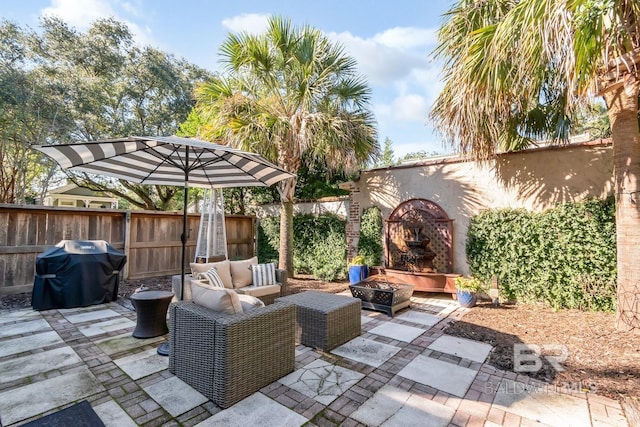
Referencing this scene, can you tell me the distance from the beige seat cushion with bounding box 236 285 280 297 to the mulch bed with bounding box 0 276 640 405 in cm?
284

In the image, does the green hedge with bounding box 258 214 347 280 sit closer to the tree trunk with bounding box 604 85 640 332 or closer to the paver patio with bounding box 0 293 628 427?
the paver patio with bounding box 0 293 628 427

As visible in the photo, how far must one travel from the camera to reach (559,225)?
531 cm

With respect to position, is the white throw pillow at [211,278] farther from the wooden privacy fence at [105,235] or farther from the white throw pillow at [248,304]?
the wooden privacy fence at [105,235]

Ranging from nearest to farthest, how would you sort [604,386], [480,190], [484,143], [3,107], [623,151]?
1. [604,386]
2. [623,151]
3. [484,143]
4. [480,190]
5. [3,107]

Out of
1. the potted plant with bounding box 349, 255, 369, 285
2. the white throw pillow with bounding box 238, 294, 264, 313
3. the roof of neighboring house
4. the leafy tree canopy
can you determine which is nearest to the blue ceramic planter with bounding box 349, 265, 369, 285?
the potted plant with bounding box 349, 255, 369, 285

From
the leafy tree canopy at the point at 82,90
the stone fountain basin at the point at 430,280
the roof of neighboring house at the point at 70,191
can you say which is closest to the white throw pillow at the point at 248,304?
the stone fountain basin at the point at 430,280

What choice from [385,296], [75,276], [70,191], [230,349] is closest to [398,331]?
[385,296]

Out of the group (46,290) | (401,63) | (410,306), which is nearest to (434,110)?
(410,306)

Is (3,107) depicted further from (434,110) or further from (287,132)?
(434,110)

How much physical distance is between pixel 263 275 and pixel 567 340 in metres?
4.53

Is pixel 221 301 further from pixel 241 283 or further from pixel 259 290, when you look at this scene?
pixel 241 283

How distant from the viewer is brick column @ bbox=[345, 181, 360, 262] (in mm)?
7879

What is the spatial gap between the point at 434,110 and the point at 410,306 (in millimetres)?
3679

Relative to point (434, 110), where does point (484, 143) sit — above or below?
below
